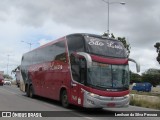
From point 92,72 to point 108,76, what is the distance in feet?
2.80

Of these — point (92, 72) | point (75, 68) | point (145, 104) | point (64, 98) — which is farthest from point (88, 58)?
point (145, 104)

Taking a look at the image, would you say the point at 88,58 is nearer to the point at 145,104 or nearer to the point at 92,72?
the point at 92,72

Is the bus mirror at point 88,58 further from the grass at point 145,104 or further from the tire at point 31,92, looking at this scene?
the tire at point 31,92

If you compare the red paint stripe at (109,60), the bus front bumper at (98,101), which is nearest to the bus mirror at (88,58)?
the red paint stripe at (109,60)

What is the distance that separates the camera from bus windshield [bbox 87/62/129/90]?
17.1 m

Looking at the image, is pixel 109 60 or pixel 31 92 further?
pixel 31 92

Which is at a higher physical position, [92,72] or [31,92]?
[92,72]

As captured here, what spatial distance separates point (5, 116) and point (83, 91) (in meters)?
4.03

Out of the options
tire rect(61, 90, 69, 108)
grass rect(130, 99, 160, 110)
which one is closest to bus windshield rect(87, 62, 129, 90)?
tire rect(61, 90, 69, 108)

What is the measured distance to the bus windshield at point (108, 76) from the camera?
56.0 feet

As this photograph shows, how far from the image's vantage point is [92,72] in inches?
672

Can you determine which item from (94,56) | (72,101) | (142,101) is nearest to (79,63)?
(94,56)

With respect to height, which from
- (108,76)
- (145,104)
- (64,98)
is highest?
(108,76)

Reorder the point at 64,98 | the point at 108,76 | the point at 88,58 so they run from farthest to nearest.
Answer: the point at 64,98 → the point at 108,76 → the point at 88,58
